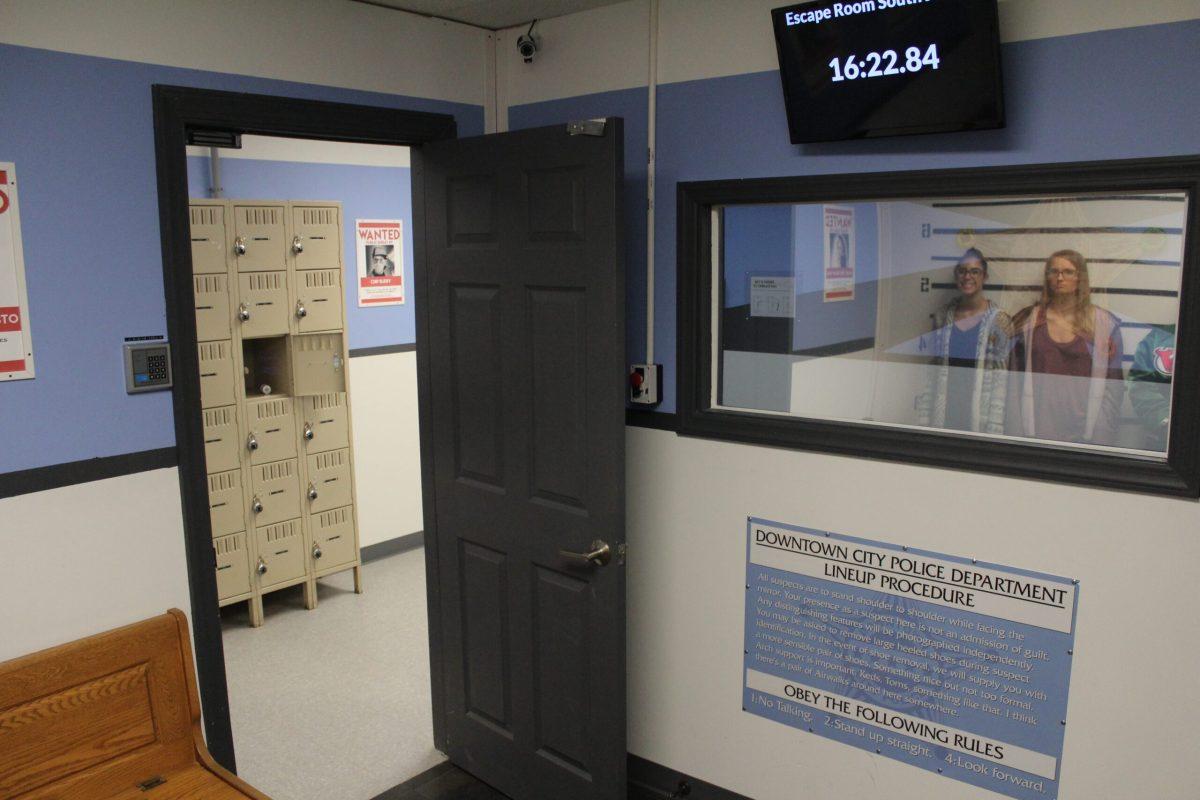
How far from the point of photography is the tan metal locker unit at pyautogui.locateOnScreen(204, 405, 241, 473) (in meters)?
4.07

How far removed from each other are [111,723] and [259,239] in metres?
2.49

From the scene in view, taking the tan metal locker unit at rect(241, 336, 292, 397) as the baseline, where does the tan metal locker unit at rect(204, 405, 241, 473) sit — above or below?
below

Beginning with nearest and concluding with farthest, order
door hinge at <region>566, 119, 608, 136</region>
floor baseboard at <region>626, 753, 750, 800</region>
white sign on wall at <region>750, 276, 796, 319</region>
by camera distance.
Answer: door hinge at <region>566, 119, 608, 136</region> < white sign on wall at <region>750, 276, 796, 319</region> < floor baseboard at <region>626, 753, 750, 800</region>

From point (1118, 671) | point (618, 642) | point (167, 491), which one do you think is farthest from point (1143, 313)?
point (167, 491)

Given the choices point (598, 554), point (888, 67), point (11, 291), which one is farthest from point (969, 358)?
point (11, 291)

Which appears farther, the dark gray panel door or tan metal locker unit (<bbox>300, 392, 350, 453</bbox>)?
tan metal locker unit (<bbox>300, 392, 350, 453</bbox>)

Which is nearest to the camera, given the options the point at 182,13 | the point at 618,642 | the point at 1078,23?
the point at 1078,23

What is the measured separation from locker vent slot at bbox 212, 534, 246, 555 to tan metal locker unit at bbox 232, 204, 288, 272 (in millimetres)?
1223

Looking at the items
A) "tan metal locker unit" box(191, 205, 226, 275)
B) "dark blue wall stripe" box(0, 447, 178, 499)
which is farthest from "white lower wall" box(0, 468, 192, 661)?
"tan metal locker unit" box(191, 205, 226, 275)

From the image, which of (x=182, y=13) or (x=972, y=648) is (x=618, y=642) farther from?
(x=182, y=13)

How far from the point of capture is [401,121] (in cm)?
277

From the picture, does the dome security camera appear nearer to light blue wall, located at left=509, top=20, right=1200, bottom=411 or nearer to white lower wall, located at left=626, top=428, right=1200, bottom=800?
A: light blue wall, located at left=509, top=20, right=1200, bottom=411

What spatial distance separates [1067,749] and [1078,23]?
164 cm

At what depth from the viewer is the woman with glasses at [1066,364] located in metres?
2.10
